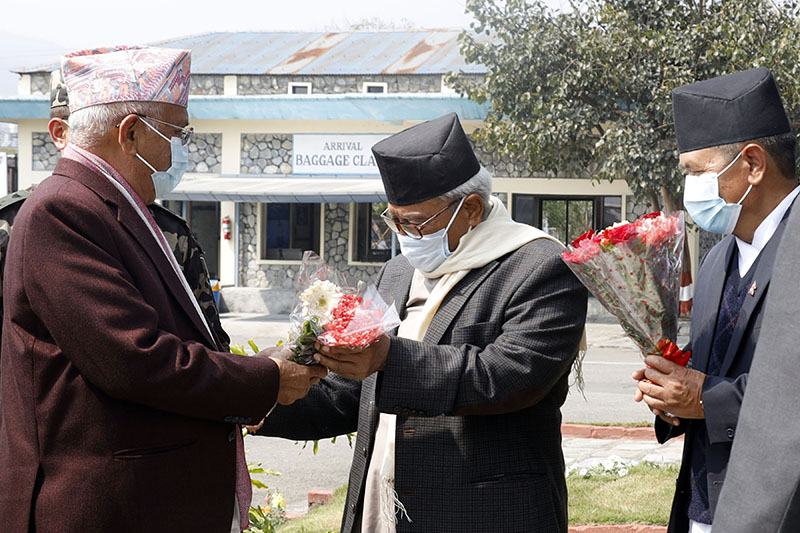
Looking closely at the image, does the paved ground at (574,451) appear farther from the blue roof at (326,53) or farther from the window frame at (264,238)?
the blue roof at (326,53)

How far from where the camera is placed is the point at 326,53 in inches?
955

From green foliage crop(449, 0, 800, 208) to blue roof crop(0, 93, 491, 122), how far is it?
423 centimetres

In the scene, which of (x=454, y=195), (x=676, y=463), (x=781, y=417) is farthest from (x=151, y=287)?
(x=676, y=463)

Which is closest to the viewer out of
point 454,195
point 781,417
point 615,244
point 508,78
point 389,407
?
point 781,417

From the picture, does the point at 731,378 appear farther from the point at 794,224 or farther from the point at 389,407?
the point at 794,224

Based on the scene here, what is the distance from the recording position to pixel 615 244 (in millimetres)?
2568

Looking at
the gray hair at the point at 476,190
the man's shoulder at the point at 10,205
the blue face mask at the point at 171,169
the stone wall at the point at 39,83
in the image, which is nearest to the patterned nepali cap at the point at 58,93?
the man's shoulder at the point at 10,205

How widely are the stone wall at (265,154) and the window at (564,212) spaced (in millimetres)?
5719

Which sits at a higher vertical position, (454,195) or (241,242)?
(454,195)

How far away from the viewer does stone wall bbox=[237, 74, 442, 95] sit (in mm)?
21922

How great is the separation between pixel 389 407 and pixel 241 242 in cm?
2070

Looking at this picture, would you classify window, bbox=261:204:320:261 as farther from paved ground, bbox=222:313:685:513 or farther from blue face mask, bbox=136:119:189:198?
blue face mask, bbox=136:119:189:198

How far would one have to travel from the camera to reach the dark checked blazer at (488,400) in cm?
277

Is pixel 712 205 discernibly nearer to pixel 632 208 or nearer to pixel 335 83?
pixel 632 208
